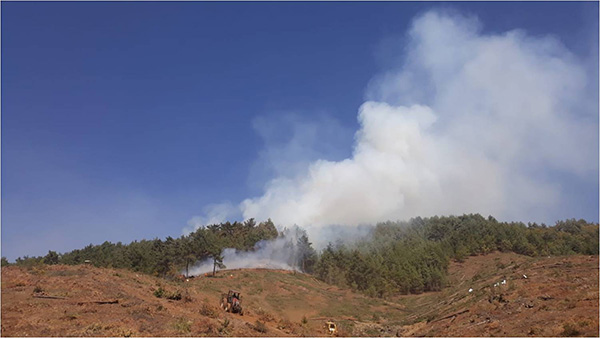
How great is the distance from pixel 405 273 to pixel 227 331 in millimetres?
80728

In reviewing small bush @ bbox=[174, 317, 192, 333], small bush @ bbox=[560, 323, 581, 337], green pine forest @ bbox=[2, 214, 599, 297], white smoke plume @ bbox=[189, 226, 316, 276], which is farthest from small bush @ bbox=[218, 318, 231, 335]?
white smoke plume @ bbox=[189, 226, 316, 276]

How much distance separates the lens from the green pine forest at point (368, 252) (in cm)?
7656

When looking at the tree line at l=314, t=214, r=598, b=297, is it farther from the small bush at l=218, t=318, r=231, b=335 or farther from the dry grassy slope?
the small bush at l=218, t=318, r=231, b=335

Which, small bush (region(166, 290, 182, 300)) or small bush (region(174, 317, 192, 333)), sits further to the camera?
small bush (region(166, 290, 182, 300))

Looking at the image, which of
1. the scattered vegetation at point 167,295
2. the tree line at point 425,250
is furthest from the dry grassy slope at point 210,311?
the tree line at point 425,250

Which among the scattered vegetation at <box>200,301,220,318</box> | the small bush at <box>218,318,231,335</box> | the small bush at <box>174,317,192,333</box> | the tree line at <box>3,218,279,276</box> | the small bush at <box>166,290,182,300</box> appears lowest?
the small bush at <box>218,318,231,335</box>

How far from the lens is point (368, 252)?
12138 cm

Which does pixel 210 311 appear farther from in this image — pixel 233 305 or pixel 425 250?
pixel 425 250

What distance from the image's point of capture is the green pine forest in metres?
76.6

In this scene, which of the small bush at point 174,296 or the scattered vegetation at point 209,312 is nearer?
the scattered vegetation at point 209,312

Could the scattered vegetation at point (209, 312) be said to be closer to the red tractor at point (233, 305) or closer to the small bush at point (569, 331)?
the red tractor at point (233, 305)

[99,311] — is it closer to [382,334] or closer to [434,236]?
[382,334]

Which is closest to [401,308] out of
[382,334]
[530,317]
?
[382,334]

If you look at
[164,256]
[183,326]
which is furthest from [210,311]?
[164,256]
